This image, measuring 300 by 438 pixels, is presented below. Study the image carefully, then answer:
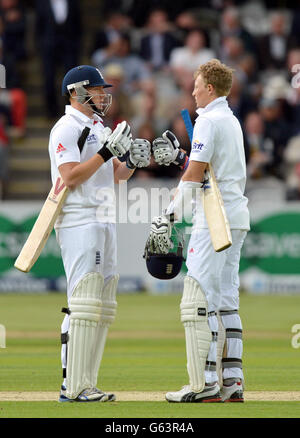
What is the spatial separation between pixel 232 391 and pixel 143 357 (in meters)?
2.83

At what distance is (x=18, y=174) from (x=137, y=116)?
9.18 feet

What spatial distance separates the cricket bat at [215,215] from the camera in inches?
254

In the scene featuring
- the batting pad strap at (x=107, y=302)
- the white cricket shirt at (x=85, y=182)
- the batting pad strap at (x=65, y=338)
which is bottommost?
the batting pad strap at (x=65, y=338)

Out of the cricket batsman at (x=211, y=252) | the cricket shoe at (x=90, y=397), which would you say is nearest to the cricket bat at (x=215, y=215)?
the cricket batsman at (x=211, y=252)

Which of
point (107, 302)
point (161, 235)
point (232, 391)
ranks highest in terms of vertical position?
point (161, 235)

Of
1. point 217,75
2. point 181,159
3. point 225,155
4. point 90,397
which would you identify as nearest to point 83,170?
point 181,159

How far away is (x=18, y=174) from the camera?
18219 millimetres

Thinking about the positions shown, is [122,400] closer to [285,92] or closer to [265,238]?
[265,238]

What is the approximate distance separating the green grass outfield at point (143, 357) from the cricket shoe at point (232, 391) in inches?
3.1

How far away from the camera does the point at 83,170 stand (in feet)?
21.5

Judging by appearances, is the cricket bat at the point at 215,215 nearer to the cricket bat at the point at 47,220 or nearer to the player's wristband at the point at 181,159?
the player's wristband at the point at 181,159

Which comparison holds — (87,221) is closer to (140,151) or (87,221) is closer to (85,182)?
(85,182)
